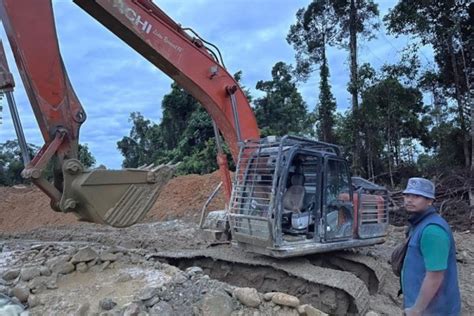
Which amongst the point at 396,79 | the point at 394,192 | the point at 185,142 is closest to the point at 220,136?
the point at 394,192

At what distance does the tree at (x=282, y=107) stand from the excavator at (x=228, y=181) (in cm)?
1752

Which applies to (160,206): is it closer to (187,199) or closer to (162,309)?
(187,199)

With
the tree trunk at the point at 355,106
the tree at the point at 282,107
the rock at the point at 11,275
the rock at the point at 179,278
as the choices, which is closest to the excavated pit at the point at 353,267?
the rock at the point at 179,278

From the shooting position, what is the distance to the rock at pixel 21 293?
468 centimetres

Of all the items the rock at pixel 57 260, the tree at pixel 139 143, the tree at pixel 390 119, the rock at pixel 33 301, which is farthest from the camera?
the tree at pixel 139 143

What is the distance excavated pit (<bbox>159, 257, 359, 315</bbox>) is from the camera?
4902 millimetres

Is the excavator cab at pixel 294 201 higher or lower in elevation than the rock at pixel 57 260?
higher

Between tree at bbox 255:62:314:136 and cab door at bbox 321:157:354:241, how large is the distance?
17.6 metres

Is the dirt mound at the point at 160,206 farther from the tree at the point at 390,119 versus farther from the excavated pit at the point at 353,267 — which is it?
the excavated pit at the point at 353,267

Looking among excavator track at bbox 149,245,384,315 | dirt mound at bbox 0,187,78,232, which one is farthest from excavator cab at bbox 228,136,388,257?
dirt mound at bbox 0,187,78,232

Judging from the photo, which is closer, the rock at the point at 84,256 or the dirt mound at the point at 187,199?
the rock at the point at 84,256

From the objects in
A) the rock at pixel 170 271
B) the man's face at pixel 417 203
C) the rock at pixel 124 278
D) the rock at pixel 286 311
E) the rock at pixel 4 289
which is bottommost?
the rock at pixel 4 289

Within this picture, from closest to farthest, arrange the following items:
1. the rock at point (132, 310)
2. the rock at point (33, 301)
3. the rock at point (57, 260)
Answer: the rock at point (132, 310) → the rock at point (33, 301) → the rock at point (57, 260)

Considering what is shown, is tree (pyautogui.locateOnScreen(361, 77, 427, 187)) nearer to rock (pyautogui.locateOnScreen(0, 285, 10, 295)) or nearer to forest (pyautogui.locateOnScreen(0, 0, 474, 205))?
forest (pyautogui.locateOnScreen(0, 0, 474, 205))
